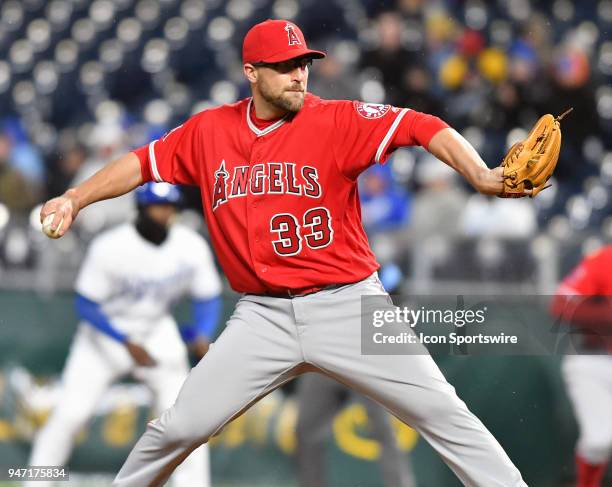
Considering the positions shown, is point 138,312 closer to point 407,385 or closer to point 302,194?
point 302,194

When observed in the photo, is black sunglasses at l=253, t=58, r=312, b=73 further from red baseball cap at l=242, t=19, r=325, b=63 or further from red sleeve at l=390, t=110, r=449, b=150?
red sleeve at l=390, t=110, r=449, b=150

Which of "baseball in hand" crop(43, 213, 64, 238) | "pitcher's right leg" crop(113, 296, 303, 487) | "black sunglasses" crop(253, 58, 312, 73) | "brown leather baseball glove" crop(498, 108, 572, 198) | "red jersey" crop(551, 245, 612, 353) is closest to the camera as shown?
"brown leather baseball glove" crop(498, 108, 572, 198)

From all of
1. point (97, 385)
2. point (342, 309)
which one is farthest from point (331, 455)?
point (342, 309)

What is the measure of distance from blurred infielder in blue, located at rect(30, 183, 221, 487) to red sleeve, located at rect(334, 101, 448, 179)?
83.0 inches

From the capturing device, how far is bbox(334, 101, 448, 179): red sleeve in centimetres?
374

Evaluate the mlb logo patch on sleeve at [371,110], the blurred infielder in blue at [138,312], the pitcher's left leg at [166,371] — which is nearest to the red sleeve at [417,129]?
the mlb logo patch on sleeve at [371,110]

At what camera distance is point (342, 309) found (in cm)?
387

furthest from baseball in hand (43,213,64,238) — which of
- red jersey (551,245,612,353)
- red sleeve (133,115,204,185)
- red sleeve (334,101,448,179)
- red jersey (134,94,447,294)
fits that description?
red jersey (551,245,612,353)

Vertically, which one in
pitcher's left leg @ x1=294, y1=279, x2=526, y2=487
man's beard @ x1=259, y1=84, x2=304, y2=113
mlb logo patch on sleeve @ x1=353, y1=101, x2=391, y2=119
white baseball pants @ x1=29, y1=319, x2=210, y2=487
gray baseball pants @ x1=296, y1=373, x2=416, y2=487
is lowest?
gray baseball pants @ x1=296, y1=373, x2=416, y2=487

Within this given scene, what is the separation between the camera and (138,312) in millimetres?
5992

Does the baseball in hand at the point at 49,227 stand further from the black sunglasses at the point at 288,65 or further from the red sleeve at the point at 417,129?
the red sleeve at the point at 417,129

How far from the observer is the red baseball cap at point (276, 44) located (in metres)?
3.88

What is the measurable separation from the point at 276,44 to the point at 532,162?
1083 mm

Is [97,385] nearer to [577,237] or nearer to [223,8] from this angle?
[577,237]
